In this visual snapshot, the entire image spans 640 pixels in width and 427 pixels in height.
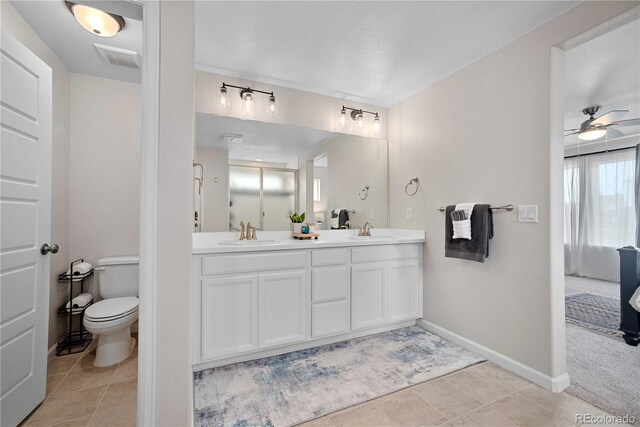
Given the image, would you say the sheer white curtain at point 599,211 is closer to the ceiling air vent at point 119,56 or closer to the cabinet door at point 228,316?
the cabinet door at point 228,316

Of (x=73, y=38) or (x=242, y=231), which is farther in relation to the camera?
(x=242, y=231)

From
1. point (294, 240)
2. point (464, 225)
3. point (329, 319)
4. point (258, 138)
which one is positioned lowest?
point (329, 319)

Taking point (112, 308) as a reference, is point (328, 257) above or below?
above

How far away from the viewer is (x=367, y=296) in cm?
253

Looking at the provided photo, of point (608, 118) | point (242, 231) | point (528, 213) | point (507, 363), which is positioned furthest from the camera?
point (608, 118)

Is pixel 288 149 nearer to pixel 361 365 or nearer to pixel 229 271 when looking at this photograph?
pixel 229 271

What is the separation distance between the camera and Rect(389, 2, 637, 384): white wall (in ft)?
6.04

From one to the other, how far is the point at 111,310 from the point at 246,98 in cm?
201

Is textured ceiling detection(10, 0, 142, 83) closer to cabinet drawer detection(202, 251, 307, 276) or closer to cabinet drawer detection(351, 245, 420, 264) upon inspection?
cabinet drawer detection(202, 251, 307, 276)

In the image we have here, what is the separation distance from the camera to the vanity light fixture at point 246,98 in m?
2.49

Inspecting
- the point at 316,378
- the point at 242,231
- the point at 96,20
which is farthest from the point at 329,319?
the point at 96,20

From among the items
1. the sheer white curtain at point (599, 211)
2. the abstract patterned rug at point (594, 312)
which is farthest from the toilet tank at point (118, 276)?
the sheer white curtain at point (599, 211)

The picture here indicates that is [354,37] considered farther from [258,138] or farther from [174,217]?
[174,217]

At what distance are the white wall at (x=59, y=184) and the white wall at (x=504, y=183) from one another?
10.4ft
